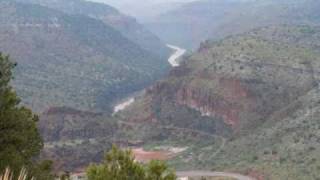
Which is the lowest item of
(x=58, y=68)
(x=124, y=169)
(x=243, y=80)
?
(x=124, y=169)

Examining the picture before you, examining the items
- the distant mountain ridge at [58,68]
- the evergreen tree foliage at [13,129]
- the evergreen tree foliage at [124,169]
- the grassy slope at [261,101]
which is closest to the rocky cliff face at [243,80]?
the grassy slope at [261,101]

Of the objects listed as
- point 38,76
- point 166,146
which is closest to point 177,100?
point 166,146

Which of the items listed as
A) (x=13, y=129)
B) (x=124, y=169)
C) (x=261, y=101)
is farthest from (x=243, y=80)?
(x=124, y=169)

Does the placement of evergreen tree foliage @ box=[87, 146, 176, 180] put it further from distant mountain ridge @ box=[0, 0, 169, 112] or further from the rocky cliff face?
distant mountain ridge @ box=[0, 0, 169, 112]

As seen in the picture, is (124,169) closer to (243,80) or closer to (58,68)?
(243,80)

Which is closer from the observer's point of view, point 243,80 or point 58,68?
point 243,80

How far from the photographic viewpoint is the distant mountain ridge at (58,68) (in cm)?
15050

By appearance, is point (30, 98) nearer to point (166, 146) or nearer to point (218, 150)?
point (166, 146)

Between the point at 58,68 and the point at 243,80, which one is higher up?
the point at 58,68

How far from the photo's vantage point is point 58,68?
564 ft

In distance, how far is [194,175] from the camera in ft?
276

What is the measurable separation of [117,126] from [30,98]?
23.4 metres

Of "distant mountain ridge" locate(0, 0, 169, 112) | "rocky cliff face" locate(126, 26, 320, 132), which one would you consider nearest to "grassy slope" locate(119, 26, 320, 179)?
"rocky cliff face" locate(126, 26, 320, 132)

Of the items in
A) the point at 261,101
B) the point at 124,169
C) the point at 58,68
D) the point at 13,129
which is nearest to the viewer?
the point at 124,169
